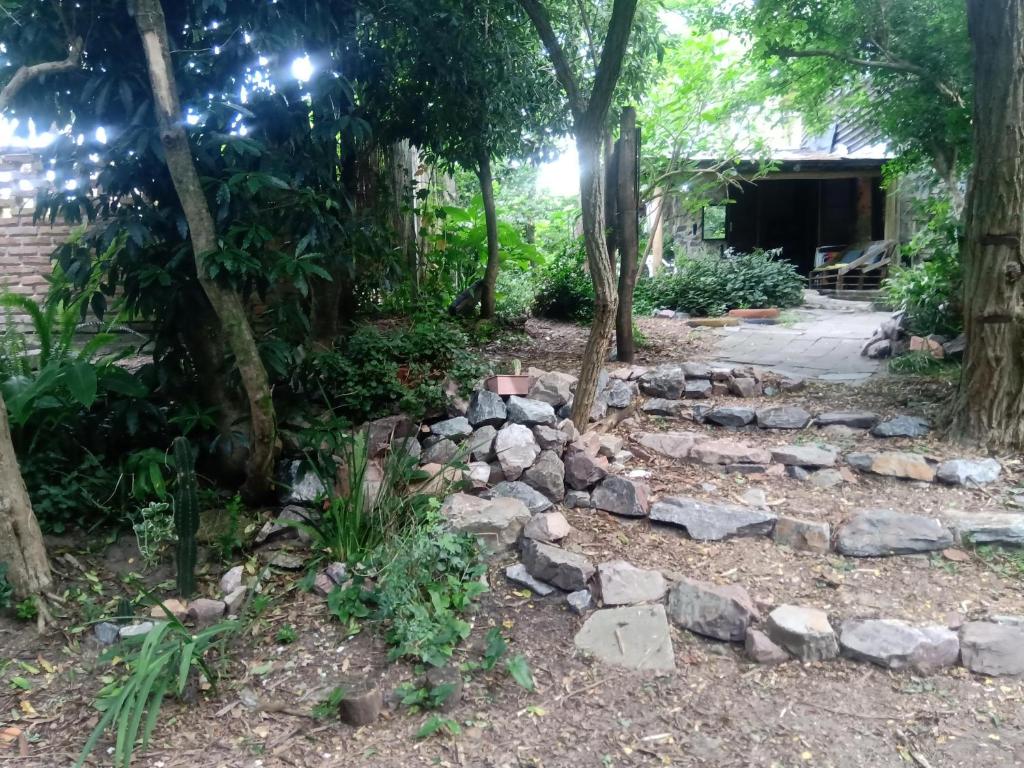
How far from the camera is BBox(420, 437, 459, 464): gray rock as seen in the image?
14.5 feet

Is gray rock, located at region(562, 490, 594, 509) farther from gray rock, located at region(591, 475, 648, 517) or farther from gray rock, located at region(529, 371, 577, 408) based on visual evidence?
gray rock, located at region(529, 371, 577, 408)

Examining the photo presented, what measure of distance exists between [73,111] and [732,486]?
3.90 meters

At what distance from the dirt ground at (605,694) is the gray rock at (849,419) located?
109cm

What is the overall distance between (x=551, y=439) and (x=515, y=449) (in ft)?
0.74

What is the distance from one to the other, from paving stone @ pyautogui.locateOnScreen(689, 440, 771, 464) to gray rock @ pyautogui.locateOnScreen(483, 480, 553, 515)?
1.05m

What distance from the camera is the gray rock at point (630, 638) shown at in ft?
9.76

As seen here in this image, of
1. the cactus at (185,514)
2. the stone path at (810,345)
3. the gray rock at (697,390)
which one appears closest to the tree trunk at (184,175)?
the cactus at (185,514)

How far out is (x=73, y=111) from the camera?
3.75 meters

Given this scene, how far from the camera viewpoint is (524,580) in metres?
3.42

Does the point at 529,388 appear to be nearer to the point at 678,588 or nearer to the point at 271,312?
the point at 271,312

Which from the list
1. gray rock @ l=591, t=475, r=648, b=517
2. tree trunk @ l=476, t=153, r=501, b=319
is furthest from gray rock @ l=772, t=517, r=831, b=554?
tree trunk @ l=476, t=153, r=501, b=319

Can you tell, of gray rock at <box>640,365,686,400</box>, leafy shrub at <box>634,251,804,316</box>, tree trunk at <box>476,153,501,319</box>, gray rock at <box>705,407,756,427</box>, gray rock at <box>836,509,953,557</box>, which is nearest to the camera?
gray rock at <box>836,509,953,557</box>

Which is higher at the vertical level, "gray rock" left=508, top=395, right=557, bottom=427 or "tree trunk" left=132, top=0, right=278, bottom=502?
"tree trunk" left=132, top=0, right=278, bottom=502

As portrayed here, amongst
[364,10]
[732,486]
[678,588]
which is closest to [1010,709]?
[678,588]
